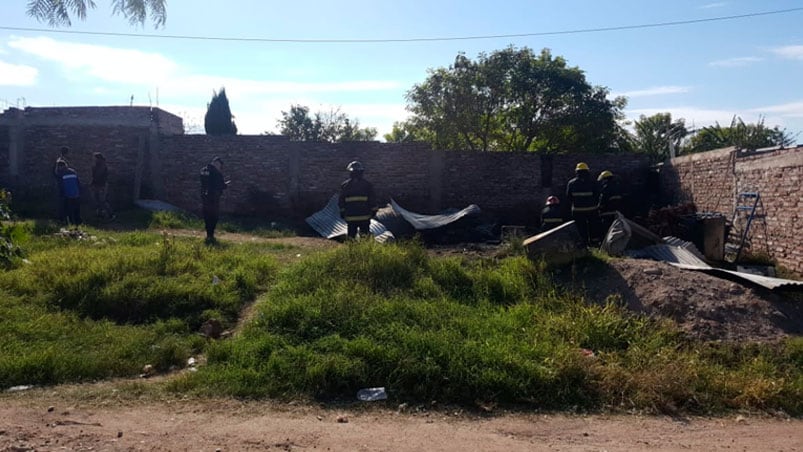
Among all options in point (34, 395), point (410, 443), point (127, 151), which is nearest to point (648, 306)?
point (410, 443)

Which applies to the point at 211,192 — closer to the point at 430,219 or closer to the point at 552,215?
the point at 430,219

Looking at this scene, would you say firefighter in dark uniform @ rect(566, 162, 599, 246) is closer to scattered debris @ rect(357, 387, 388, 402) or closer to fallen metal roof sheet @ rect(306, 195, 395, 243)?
fallen metal roof sheet @ rect(306, 195, 395, 243)

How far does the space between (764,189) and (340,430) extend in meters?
9.52

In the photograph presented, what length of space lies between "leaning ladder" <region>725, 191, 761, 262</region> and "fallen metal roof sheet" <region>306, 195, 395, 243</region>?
639 centimetres

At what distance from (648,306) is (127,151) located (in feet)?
43.6

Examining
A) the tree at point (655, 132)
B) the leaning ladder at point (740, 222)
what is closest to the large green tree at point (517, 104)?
the tree at point (655, 132)

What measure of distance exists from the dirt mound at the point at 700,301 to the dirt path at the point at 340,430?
65.1 inches

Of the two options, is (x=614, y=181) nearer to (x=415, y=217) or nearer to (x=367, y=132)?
(x=415, y=217)

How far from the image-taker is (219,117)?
22938 mm

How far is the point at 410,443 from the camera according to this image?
13.8 feet

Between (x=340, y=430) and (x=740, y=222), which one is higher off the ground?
(x=740, y=222)

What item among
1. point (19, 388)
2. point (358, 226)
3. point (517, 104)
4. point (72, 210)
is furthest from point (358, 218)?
point (517, 104)

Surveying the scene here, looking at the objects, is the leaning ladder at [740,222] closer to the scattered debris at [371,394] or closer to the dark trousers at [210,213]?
the scattered debris at [371,394]

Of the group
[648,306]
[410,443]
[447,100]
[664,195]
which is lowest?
[410,443]
